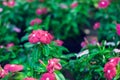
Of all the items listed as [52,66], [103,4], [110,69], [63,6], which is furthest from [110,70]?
[63,6]

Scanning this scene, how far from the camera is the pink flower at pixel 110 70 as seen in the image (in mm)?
3232

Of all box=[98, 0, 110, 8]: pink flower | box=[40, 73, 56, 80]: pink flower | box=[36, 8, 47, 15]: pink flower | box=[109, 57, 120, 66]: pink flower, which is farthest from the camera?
box=[36, 8, 47, 15]: pink flower

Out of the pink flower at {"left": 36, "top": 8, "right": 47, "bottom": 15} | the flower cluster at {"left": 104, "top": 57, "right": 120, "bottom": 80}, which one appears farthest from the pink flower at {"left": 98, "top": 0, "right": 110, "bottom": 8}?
the flower cluster at {"left": 104, "top": 57, "right": 120, "bottom": 80}

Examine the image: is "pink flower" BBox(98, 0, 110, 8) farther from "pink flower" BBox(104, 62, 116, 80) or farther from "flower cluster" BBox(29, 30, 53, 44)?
"pink flower" BBox(104, 62, 116, 80)

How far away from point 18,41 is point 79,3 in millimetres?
969

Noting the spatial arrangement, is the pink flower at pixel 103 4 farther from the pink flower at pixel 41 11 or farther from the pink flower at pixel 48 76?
the pink flower at pixel 48 76

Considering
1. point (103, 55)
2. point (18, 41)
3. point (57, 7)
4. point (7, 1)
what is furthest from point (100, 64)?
point (7, 1)

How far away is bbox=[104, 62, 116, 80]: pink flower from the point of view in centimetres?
323

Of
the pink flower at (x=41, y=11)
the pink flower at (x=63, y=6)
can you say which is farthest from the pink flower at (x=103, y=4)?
the pink flower at (x=41, y=11)

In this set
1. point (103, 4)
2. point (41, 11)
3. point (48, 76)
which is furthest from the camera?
point (41, 11)

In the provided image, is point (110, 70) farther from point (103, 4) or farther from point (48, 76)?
point (103, 4)

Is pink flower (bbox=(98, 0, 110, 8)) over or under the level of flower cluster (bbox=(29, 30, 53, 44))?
over

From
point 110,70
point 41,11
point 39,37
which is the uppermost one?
point 41,11

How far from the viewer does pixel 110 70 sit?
10.6ft
